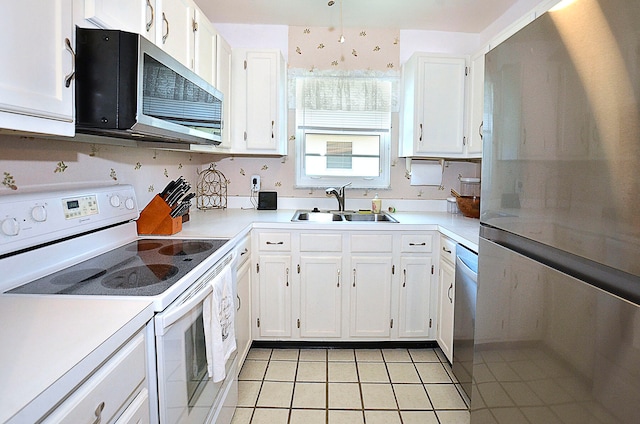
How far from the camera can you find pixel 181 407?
3.95 feet

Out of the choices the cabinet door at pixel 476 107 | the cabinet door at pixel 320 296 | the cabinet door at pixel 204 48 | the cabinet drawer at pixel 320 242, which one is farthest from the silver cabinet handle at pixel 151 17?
the cabinet door at pixel 476 107

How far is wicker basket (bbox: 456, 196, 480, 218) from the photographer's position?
9.24ft

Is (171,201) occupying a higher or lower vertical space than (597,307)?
higher

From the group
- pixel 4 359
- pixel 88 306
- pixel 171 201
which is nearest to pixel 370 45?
pixel 171 201

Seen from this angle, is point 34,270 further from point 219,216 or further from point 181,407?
point 219,216

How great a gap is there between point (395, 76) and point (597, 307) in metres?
2.60

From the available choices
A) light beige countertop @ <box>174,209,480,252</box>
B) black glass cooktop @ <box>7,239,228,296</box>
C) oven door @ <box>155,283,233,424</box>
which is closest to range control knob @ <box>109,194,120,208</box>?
black glass cooktop @ <box>7,239,228,296</box>

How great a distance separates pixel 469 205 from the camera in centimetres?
284

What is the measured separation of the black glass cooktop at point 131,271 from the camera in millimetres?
1126

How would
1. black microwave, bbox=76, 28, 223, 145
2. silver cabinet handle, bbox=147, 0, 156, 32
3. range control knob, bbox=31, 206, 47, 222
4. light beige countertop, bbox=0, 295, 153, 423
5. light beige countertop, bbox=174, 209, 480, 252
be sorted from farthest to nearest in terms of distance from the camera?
1. light beige countertop, bbox=174, 209, 480, 252
2. silver cabinet handle, bbox=147, 0, 156, 32
3. range control knob, bbox=31, 206, 47, 222
4. black microwave, bbox=76, 28, 223, 145
5. light beige countertop, bbox=0, 295, 153, 423

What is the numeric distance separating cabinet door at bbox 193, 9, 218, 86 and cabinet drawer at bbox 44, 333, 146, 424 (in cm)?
162

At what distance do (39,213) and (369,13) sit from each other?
2.41 metres

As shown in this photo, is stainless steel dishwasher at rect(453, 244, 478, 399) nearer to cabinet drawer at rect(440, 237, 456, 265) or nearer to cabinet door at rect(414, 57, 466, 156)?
cabinet drawer at rect(440, 237, 456, 265)

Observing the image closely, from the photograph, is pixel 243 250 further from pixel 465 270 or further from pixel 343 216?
pixel 465 270
